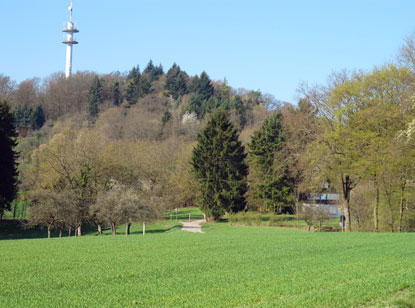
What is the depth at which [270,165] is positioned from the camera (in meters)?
59.0

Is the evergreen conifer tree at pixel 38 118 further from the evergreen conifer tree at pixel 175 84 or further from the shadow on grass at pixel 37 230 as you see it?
the shadow on grass at pixel 37 230

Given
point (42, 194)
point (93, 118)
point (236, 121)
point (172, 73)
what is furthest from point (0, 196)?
point (172, 73)

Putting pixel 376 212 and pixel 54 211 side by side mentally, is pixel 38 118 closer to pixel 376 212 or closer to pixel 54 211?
pixel 54 211

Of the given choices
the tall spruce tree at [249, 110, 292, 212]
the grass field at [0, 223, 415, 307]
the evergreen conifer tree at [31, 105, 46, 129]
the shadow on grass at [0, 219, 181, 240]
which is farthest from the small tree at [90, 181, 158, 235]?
the evergreen conifer tree at [31, 105, 46, 129]

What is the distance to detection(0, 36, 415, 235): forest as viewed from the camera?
32.9m

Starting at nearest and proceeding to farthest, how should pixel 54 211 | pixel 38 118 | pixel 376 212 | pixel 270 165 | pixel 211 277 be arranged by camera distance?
pixel 211 277
pixel 376 212
pixel 54 211
pixel 270 165
pixel 38 118

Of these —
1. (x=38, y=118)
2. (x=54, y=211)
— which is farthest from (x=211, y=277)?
(x=38, y=118)

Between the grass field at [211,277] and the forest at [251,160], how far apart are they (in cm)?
990

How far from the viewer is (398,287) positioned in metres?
9.60

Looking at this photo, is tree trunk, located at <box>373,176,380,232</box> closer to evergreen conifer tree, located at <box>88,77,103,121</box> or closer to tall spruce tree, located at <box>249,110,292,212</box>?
tall spruce tree, located at <box>249,110,292,212</box>

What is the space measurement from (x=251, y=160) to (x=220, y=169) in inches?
315

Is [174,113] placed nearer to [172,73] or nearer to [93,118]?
[93,118]

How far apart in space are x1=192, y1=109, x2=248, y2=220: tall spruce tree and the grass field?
111ft

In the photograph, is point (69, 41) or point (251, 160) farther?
point (69, 41)
